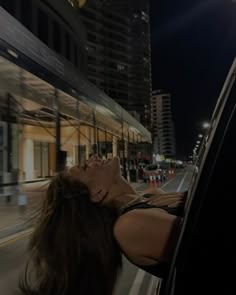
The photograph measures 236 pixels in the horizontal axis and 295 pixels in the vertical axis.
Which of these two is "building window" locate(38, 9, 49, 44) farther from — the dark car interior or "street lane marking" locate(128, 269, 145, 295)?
the dark car interior

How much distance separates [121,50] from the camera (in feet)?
430

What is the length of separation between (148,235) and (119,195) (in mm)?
652

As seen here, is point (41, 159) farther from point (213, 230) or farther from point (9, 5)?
point (213, 230)

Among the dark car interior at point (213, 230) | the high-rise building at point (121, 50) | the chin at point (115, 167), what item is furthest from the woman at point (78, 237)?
the high-rise building at point (121, 50)

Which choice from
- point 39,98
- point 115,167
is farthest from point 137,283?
point 39,98

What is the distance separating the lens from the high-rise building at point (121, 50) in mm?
113438

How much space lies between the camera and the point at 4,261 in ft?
25.5

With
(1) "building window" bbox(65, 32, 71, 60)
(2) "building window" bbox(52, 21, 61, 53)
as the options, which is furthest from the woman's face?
(1) "building window" bbox(65, 32, 71, 60)

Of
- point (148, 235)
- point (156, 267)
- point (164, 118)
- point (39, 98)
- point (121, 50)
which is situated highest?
point (121, 50)

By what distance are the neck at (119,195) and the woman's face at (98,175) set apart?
0.03 metres

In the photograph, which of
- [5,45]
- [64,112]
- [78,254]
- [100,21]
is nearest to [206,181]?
[78,254]

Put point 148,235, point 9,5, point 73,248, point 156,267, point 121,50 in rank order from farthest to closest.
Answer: point 121,50
point 9,5
point 73,248
point 156,267
point 148,235

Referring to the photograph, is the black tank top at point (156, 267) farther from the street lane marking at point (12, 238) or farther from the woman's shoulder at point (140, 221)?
the street lane marking at point (12, 238)

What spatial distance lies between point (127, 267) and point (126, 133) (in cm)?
3802
